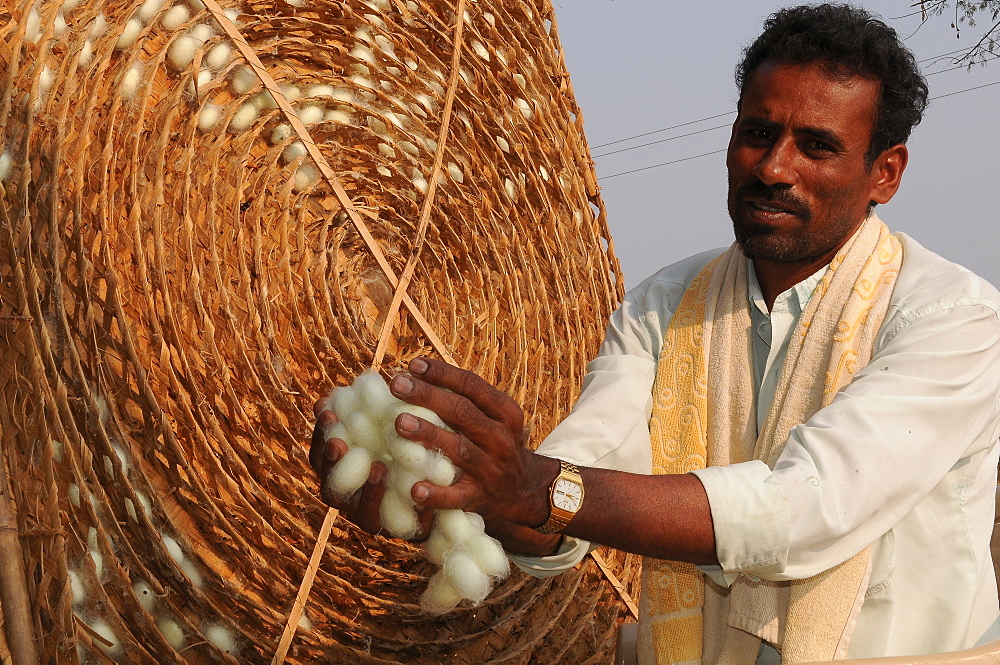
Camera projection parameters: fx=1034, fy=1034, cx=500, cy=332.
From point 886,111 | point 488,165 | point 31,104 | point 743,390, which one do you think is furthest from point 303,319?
point 886,111

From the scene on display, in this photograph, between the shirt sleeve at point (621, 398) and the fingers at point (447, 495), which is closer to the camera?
the fingers at point (447, 495)

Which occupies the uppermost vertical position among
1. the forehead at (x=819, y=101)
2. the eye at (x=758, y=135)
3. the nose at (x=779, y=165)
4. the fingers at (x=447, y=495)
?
the forehead at (x=819, y=101)

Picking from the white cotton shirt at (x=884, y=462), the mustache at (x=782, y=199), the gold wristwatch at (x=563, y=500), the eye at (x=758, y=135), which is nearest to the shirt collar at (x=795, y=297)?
the white cotton shirt at (x=884, y=462)

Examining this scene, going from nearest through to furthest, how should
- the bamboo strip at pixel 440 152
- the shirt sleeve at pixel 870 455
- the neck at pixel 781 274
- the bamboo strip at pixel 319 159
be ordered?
the shirt sleeve at pixel 870 455 → the neck at pixel 781 274 → the bamboo strip at pixel 319 159 → the bamboo strip at pixel 440 152

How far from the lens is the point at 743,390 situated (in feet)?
4.98

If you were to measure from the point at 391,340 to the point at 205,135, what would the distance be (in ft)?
2.17

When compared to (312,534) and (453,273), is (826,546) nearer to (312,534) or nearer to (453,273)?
(312,534)

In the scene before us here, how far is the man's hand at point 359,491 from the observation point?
103 cm

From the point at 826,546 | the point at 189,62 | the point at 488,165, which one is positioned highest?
the point at 189,62

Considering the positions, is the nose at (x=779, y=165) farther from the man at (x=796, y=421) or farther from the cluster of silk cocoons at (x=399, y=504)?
the cluster of silk cocoons at (x=399, y=504)

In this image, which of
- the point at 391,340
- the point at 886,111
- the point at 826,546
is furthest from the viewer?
the point at 391,340

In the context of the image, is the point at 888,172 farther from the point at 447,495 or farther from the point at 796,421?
the point at 447,495

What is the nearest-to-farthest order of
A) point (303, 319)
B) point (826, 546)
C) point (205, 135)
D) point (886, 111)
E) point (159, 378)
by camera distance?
point (826, 546) < point (886, 111) < point (159, 378) < point (205, 135) < point (303, 319)

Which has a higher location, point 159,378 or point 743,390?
point 159,378
